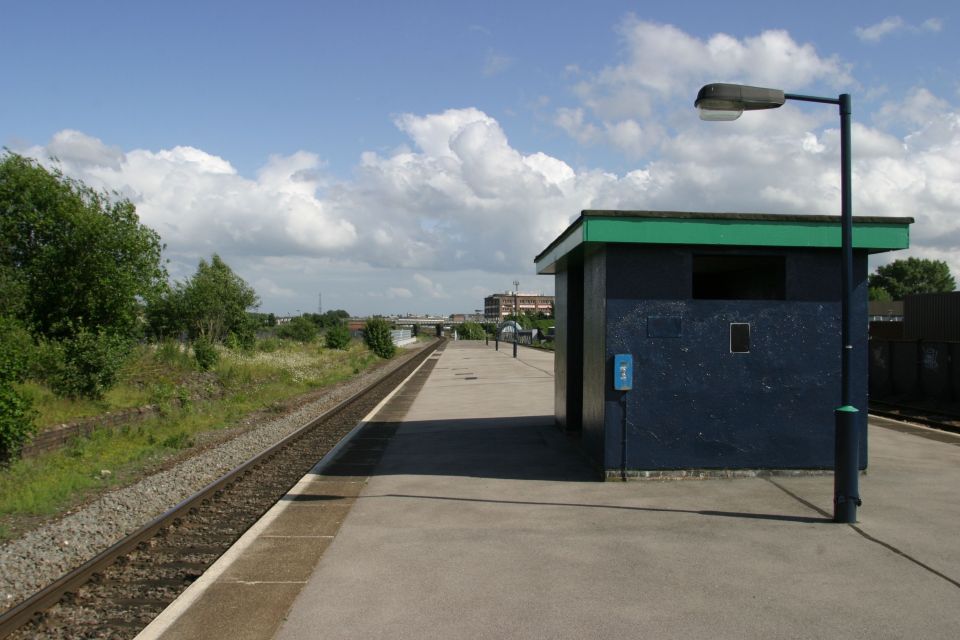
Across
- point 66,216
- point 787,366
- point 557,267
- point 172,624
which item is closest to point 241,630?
point 172,624

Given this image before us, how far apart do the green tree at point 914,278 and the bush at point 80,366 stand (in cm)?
10756

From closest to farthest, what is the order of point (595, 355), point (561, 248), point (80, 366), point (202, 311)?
point (595, 355), point (561, 248), point (80, 366), point (202, 311)

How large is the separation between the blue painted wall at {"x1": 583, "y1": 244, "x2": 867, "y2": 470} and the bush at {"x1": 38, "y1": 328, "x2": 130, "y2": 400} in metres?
13.1

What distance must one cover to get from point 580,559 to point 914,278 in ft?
382

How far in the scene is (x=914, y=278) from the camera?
10519 centimetres

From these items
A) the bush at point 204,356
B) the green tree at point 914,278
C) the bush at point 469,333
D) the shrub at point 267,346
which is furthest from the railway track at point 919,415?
the bush at point 469,333

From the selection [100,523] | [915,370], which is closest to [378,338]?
[915,370]

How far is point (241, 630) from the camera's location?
4934 mm

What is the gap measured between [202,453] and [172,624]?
28.1ft

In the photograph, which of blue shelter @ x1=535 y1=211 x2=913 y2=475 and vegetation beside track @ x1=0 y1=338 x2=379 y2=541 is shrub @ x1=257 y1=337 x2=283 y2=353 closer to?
vegetation beside track @ x1=0 y1=338 x2=379 y2=541

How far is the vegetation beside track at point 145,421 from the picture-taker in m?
9.77

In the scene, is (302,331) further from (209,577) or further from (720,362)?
(209,577)

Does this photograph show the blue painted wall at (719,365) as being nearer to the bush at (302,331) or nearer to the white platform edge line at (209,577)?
the white platform edge line at (209,577)

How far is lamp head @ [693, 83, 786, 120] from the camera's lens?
707 cm
